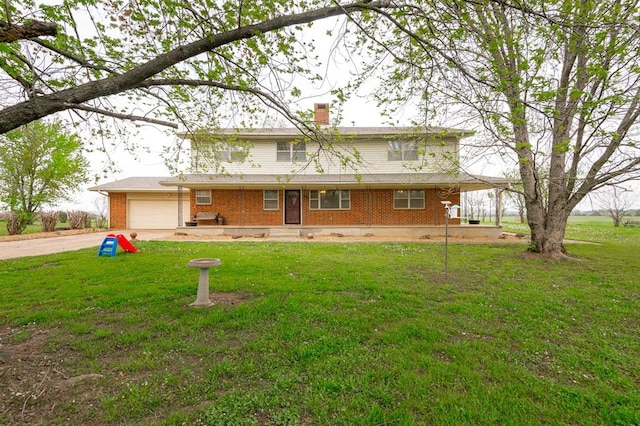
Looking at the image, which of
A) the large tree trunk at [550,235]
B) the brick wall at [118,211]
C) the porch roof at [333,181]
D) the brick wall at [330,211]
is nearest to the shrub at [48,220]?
Answer: the brick wall at [118,211]

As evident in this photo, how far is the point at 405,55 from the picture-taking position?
4.65m

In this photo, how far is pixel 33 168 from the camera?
1460cm

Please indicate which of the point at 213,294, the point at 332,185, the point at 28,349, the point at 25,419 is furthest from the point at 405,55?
the point at 332,185

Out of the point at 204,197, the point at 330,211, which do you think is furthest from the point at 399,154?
the point at 204,197

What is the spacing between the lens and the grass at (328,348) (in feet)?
7.19

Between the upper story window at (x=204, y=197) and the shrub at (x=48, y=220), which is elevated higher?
the upper story window at (x=204, y=197)

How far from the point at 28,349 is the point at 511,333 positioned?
19.9ft

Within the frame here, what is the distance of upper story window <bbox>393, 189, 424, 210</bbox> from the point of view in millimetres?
15352

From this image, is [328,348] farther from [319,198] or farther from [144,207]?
[144,207]

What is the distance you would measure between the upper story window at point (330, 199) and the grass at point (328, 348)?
948 cm

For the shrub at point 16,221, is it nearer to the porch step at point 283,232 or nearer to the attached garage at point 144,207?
the attached garage at point 144,207

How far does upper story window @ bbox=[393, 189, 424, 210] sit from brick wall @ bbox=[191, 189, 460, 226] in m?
0.24

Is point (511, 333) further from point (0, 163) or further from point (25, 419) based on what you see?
point (0, 163)

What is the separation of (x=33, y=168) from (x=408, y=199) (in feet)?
70.4
